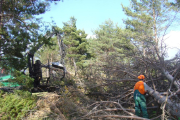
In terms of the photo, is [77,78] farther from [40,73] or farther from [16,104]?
[16,104]

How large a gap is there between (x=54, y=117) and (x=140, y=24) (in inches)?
610

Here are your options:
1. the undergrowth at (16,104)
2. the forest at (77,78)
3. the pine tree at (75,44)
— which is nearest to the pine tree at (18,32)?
the forest at (77,78)

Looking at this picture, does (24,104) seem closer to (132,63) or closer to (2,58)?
(2,58)

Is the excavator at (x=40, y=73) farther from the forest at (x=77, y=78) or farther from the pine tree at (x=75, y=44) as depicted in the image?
the pine tree at (x=75, y=44)

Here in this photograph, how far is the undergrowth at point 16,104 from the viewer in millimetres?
5664

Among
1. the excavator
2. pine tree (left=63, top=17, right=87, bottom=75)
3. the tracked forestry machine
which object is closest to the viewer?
the excavator

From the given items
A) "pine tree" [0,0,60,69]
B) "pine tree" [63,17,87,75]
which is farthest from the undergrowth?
"pine tree" [63,17,87,75]

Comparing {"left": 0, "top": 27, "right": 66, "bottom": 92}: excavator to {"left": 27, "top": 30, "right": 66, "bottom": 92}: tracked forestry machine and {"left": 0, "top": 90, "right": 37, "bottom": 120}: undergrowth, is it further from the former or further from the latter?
{"left": 0, "top": 90, "right": 37, "bottom": 120}: undergrowth

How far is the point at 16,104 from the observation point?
5898 mm

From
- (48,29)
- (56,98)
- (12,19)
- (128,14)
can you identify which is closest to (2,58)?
(12,19)

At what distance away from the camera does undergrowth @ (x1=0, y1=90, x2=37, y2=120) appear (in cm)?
566

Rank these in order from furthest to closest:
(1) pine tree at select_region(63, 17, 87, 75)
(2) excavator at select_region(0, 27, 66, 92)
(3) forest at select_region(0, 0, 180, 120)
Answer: (1) pine tree at select_region(63, 17, 87, 75), (2) excavator at select_region(0, 27, 66, 92), (3) forest at select_region(0, 0, 180, 120)

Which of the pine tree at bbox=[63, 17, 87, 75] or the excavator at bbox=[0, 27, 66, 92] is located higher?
the pine tree at bbox=[63, 17, 87, 75]

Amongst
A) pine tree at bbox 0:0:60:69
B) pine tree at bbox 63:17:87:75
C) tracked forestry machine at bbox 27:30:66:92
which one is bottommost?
tracked forestry machine at bbox 27:30:66:92
